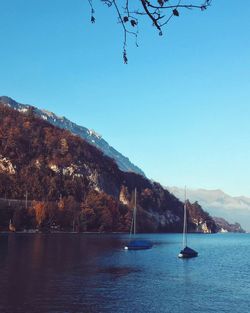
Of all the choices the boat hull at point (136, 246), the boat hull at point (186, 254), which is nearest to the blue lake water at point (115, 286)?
the boat hull at point (186, 254)

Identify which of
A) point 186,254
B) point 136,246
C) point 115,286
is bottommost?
point 115,286

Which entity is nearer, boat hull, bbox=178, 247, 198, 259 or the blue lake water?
the blue lake water

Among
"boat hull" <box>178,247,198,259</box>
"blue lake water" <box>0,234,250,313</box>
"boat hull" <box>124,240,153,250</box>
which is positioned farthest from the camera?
"boat hull" <box>124,240,153,250</box>

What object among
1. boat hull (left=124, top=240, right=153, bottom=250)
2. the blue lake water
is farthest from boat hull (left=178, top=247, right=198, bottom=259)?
boat hull (left=124, top=240, right=153, bottom=250)

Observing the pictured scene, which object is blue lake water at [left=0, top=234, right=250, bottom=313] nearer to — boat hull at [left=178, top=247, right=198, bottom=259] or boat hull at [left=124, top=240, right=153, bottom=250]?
boat hull at [left=178, top=247, right=198, bottom=259]

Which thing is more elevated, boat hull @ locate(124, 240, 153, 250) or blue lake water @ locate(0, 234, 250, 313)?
boat hull @ locate(124, 240, 153, 250)

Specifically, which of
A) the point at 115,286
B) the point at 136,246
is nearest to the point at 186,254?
the point at 136,246

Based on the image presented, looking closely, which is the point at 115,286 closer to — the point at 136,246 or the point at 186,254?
the point at 186,254

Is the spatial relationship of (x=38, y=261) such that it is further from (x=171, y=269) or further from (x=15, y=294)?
(x=15, y=294)

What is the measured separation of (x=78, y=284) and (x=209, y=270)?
3512 cm

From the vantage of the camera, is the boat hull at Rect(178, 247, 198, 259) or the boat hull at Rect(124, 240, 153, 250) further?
the boat hull at Rect(124, 240, 153, 250)

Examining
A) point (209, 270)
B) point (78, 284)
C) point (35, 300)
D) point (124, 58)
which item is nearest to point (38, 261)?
point (78, 284)

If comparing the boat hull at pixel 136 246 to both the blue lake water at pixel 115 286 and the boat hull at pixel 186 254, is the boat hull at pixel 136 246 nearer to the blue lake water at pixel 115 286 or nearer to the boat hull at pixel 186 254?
the boat hull at pixel 186 254

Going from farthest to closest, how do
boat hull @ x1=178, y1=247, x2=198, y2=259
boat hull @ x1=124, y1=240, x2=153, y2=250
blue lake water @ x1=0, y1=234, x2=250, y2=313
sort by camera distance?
boat hull @ x1=124, y1=240, x2=153, y2=250 → boat hull @ x1=178, y1=247, x2=198, y2=259 → blue lake water @ x1=0, y1=234, x2=250, y2=313
